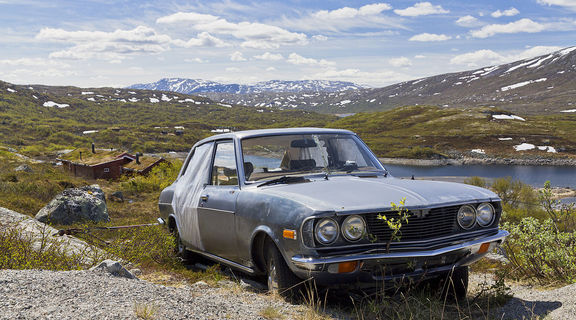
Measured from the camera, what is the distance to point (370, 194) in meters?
4.20

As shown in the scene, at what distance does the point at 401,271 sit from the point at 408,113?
579 ft

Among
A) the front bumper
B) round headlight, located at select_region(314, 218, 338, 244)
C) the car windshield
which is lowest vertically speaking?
the front bumper

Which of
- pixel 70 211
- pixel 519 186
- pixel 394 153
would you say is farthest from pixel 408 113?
pixel 70 211

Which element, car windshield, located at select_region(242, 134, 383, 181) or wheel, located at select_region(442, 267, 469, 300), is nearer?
wheel, located at select_region(442, 267, 469, 300)

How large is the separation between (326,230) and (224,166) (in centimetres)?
225

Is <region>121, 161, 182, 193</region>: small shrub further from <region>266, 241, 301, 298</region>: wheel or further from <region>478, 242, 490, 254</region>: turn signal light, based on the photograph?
<region>478, 242, 490, 254</region>: turn signal light

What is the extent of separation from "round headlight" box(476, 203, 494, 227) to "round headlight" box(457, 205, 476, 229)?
7 centimetres

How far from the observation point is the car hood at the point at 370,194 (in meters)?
3.93

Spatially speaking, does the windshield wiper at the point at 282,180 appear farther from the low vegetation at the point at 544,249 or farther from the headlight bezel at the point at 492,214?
the low vegetation at the point at 544,249

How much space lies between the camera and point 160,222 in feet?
25.6

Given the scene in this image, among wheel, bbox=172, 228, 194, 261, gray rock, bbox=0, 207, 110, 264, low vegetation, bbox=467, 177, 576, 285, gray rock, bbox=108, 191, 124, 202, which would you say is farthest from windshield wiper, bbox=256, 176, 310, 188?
gray rock, bbox=108, 191, 124, 202

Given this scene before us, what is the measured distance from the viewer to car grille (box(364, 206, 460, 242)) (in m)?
3.95

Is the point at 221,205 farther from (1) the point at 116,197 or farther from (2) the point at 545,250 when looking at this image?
(1) the point at 116,197

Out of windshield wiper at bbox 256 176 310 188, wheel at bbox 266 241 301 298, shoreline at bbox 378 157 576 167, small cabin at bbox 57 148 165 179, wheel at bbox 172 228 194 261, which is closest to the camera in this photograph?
wheel at bbox 266 241 301 298
